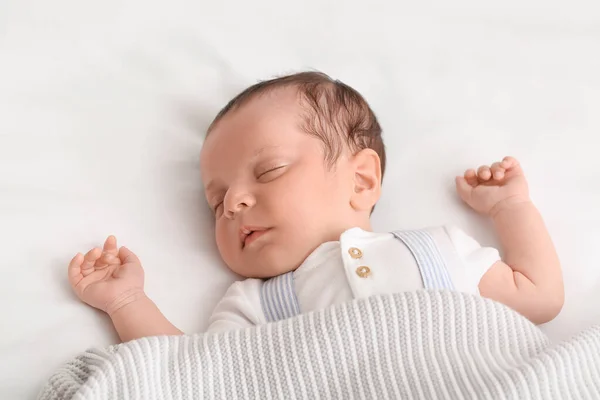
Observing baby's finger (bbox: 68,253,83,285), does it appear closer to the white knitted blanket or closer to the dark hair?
the white knitted blanket

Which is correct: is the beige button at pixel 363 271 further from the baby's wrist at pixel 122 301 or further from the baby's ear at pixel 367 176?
the baby's wrist at pixel 122 301

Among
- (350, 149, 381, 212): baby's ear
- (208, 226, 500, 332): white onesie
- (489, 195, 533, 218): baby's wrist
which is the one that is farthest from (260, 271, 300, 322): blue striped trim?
(489, 195, 533, 218): baby's wrist

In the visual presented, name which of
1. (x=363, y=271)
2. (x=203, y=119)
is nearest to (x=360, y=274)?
(x=363, y=271)

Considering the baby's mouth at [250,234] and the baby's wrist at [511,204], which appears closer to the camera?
the baby's mouth at [250,234]

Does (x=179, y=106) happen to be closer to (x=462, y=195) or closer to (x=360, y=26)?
(x=360, y=26)

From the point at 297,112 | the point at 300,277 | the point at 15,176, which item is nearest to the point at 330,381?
the point at 300,277

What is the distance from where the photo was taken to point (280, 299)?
4.06ft

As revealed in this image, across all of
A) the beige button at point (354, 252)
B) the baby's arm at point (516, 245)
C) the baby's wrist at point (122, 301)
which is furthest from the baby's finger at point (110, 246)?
the baby's arm at point (516, 245)

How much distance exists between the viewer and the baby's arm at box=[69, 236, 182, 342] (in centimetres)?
121

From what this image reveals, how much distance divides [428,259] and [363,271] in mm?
115

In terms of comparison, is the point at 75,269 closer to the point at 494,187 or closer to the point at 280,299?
the point at 280,299

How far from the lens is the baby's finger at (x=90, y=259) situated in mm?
1279

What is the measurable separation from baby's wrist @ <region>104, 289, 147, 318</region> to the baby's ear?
0.45m

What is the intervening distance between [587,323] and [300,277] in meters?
0.52
